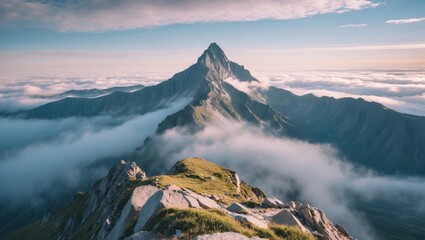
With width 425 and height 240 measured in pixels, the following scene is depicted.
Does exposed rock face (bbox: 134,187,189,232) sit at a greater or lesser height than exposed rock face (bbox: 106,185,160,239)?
greater

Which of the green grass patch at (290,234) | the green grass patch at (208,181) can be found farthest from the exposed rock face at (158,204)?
the green grass patch at (208,181)

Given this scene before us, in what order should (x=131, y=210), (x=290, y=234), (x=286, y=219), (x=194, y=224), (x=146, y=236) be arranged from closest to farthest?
1. (x=194, y=224)
2. (x=146, y=236)
3. (x=290, y=234)
4. (x=286, y=219)
5. (x=131, y=210)

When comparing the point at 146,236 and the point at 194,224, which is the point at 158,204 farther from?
the point at 194,224

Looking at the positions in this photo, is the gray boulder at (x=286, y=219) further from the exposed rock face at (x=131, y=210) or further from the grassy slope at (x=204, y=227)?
the exposed rock face at (x=131, y=210)

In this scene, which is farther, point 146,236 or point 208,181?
point 208,181

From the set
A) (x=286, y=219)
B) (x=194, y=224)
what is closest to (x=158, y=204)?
(x=194, y=224)

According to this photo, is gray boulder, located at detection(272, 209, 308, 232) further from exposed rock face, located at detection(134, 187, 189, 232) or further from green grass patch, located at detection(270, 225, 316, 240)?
green grass patch, located at detection(270, 225, 316, 240)

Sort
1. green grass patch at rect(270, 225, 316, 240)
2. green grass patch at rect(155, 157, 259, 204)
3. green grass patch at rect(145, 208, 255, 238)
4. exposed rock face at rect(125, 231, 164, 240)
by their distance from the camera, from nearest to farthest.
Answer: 1. green grass patch at rect(145, 208, 255, 238)
2. exposed rock face at rect(125, 231, 164, 240)
3. green grass patch at rect(270, 225, 316, 240)
4. green grass patch at rect(155, 157, 259, 204)

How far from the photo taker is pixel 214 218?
1828cm

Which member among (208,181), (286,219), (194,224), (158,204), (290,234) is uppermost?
(194,224)

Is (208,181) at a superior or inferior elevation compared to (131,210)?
inferior

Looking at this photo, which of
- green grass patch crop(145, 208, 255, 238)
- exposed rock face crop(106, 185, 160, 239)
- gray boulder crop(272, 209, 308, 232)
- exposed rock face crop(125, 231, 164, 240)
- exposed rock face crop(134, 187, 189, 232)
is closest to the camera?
green grass patch crop(145, 208, 255, 238)

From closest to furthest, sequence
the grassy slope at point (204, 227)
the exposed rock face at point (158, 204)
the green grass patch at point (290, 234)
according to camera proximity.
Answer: the grassy slope at point (204, 227) → the green grass patch at point (290, 234) → the exposed rock face at point (158, 204)

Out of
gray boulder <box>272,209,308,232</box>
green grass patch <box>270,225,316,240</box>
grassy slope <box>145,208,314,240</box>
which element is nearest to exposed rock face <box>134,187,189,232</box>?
grassy slope <box>145,208,314,240</box>
